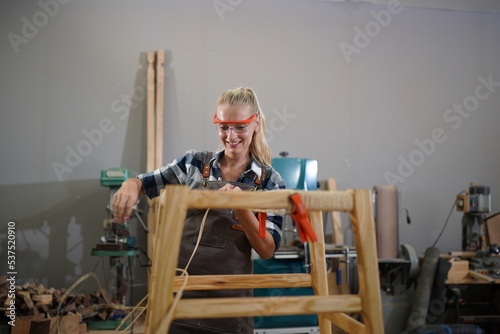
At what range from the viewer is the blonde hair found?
1.42m

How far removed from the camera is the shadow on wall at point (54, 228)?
3.23 metres

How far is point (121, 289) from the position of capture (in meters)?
A: 2.84

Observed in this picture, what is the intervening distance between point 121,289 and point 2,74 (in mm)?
2012

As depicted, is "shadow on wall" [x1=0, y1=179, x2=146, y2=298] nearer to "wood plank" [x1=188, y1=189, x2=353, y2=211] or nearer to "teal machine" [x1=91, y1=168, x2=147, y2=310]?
"teal machine" [x1=91, y1=168, x2=147, y2=310]

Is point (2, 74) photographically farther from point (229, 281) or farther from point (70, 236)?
point (229, 281)

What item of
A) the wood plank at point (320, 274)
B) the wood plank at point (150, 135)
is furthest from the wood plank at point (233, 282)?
the wood plank at point (150, 135)

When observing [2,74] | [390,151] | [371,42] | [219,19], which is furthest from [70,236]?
[371,42]

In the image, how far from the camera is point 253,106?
145 centimetres

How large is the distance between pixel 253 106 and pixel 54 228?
2.51m

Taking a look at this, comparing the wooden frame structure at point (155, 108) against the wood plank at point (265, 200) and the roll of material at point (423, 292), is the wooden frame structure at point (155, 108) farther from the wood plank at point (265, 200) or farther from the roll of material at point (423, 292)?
the wood plank at point (265, 200)

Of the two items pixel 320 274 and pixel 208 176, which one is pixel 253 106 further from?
pixel 320 274

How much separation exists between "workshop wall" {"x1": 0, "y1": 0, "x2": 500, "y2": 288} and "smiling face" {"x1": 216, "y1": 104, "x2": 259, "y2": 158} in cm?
212

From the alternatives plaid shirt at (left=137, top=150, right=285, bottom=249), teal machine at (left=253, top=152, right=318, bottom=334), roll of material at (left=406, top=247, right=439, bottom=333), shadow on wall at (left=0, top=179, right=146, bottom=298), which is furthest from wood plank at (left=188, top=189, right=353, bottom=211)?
shadow on wall at (left=0, top=179, right=146, bottom=298)

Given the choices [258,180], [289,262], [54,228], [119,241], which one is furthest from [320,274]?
[54,228]
